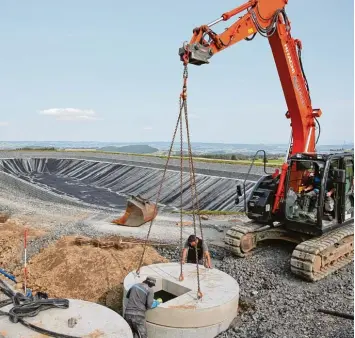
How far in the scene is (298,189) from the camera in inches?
419

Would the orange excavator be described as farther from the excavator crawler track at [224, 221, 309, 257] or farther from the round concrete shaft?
the round concrete shaft

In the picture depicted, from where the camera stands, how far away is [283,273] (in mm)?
9773

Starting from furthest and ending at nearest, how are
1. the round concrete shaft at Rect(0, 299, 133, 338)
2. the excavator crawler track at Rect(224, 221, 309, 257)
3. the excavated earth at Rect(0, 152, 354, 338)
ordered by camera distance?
the excavator crawler track at Rect(224, 221, 309, 257) → the excavated earth at Rect(0, 152, 354, 338) → the round concrete shaft at Rect(0, 299, 133, 338)

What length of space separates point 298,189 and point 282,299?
3.36 metres

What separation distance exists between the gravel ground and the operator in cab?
101 centimetres

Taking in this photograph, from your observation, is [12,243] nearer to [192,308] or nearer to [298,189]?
[192,308]

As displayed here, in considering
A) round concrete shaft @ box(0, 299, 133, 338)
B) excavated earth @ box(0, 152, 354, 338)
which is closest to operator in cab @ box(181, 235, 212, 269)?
excavated earth @ box(0, 152, 354, 338)

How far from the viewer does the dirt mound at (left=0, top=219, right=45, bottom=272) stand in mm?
11789

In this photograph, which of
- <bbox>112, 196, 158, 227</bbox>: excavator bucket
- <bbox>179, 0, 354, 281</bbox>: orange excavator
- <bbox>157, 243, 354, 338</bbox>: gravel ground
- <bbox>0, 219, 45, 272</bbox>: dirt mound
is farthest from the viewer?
<bbox>112, 196, 158, 227</bbox>: excavator bucket

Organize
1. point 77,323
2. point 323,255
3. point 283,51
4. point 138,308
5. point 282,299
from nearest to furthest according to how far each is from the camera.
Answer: point 77,323
point 138,308
point 282,299
point 323,255
point 283,51

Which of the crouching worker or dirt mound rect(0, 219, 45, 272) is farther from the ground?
the crouching worker

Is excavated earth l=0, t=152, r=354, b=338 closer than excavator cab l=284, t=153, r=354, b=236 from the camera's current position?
Yes

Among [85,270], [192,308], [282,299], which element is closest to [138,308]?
[192,308]

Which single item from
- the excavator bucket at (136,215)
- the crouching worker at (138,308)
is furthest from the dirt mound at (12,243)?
the crouching worker at (138,308)
